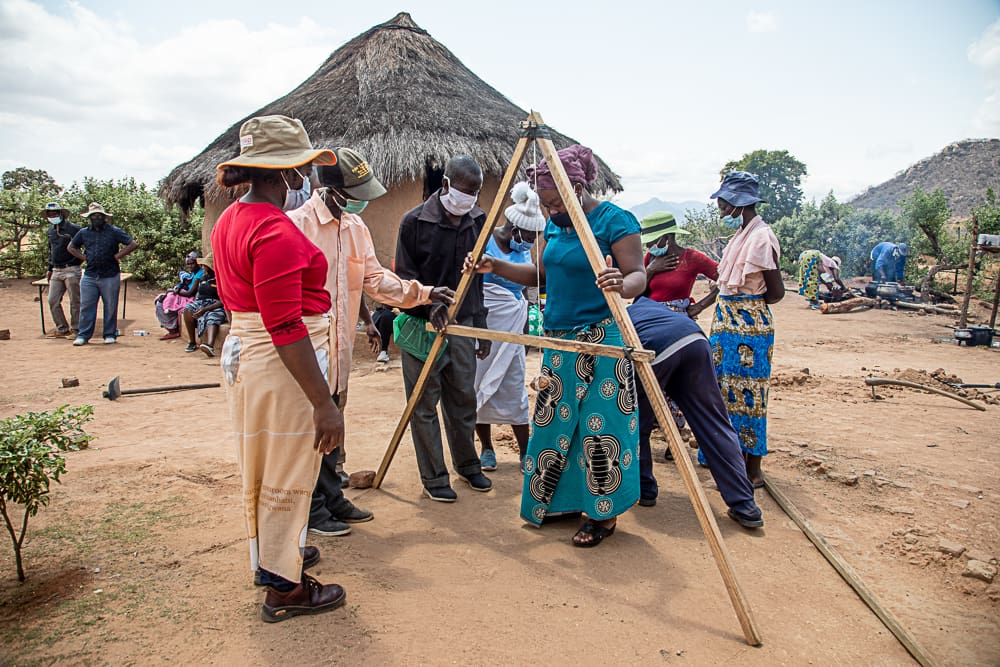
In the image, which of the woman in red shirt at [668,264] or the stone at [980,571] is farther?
the woman in red shirt at [668,264]

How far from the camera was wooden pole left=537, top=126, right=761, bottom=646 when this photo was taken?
2.46 meters

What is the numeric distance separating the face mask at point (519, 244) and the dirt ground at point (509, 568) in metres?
1.54

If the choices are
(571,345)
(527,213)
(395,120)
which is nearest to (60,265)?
(395,120)

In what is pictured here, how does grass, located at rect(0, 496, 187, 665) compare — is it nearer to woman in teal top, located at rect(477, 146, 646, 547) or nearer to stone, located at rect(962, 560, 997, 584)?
woman in teal top, located at rect(477, 146, 646, 547)

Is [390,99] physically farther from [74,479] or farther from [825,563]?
[825,563]

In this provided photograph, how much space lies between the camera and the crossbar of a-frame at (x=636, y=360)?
8.08 feet

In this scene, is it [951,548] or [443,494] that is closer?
[951,548]

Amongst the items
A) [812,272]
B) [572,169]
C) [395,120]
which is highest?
[395,120]

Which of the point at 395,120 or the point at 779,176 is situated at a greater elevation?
the point at 779,176

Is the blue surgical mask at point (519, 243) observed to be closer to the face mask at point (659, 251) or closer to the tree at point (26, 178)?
the face mask at point (659, 251)

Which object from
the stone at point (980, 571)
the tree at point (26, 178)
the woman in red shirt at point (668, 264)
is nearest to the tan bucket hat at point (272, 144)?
the woman in red shirt at point (668, 264)

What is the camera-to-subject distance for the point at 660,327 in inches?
138

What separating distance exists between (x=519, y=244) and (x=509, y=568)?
2.40 metres

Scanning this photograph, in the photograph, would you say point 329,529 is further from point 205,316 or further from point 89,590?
point 205,316
